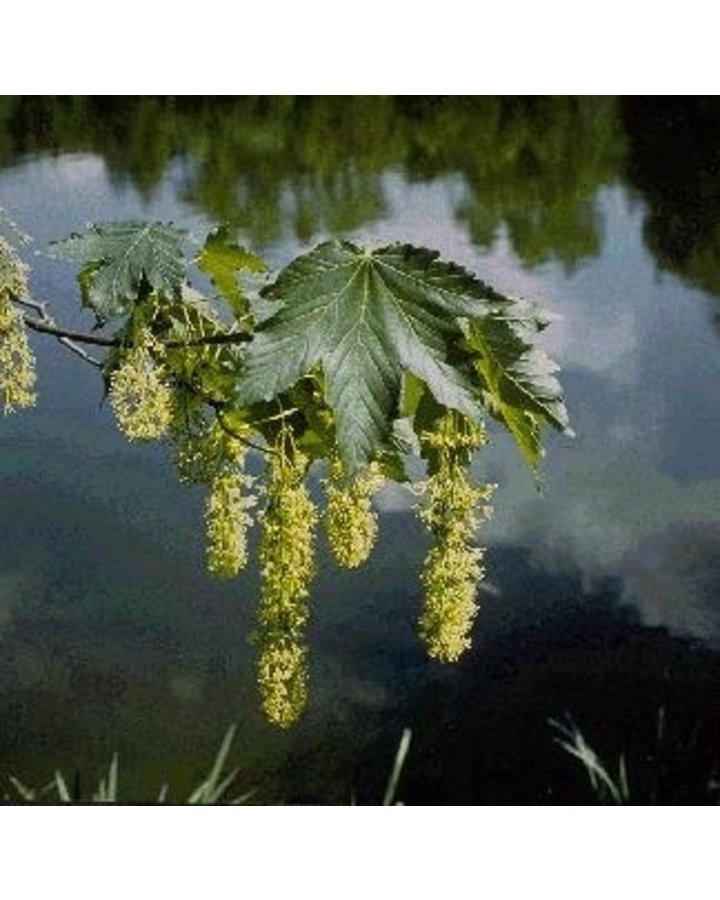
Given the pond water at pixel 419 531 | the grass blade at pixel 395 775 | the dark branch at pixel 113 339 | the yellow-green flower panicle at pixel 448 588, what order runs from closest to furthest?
the dark branch at pixel 113 339
the yellow-green flower panicle at pixel 448 588
the grass blade at pixel 395 775
the pond water at pixel 419 531

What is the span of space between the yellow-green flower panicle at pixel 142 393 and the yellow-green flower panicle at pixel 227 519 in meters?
0.07

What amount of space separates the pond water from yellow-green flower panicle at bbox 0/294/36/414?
0.70 metres

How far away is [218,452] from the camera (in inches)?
36.7

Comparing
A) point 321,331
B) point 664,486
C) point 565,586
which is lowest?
point 565,586

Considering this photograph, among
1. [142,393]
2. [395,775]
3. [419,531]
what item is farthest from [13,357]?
[419,531]

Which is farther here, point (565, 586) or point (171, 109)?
point (565, 586)

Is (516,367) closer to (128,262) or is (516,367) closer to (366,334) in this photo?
(366,334)

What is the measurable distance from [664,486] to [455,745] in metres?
0.50

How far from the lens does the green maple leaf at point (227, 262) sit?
88 centimetres

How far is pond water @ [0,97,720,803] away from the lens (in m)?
1.70

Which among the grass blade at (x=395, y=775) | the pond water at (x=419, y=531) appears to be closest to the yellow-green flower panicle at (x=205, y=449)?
the grass blade at (x=395, y=775)

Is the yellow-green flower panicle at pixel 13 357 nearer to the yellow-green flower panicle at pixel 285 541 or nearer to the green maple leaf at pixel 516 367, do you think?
the yellow-green flower panicle at pixel 285 541
